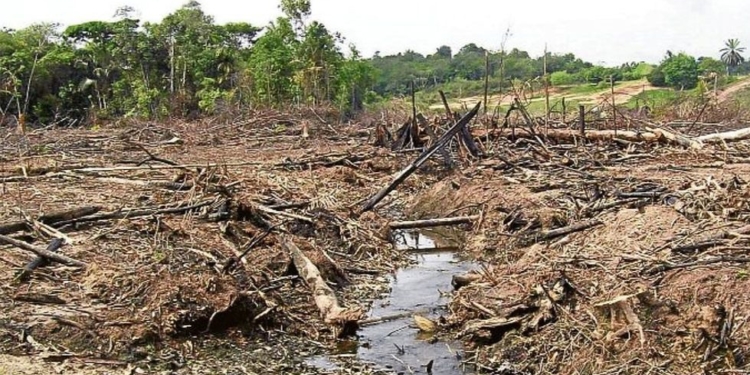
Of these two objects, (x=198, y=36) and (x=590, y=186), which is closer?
(x=590, y=186)

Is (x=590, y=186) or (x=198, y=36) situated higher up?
(x=198, y=36)

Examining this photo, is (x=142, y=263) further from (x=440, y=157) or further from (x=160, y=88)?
(x=160, y=88)

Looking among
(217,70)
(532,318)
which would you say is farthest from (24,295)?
(217,70)

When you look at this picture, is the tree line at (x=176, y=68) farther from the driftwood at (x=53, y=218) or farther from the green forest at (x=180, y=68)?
the driftwood at (x=53, y=218)

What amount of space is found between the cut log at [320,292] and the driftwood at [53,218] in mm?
2178

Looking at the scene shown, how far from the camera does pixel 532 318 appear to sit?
19.2 ft

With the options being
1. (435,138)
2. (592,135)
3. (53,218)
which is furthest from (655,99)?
(53,218)

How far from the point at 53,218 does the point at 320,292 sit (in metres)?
3.16

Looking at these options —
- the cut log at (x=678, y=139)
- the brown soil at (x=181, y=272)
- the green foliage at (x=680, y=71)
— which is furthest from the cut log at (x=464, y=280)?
the green foliage at (x=680, y=71)

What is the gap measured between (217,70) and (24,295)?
92.4ft

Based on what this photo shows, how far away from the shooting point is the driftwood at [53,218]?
770cm

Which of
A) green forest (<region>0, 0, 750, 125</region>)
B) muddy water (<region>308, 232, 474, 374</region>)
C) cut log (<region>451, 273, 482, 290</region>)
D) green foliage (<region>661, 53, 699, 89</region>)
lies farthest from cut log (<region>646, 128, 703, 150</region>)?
green foliage (<region>661, 53, 699, 89</region>)

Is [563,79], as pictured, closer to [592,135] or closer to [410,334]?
[592,135]

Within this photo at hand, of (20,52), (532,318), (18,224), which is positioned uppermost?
(20,52)
